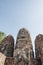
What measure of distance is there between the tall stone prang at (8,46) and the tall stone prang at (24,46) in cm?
102

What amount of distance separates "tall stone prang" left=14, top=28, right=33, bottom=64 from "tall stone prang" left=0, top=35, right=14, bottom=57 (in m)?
1.02

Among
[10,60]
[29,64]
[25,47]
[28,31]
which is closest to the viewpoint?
[10,60]

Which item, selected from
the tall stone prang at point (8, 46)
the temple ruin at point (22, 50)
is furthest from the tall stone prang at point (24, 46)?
the tall stone prang at point (8, 46)

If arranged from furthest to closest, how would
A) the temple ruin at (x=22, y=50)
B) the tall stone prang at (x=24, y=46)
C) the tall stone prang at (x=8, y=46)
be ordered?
1. the tall stone prang at (x=8, y=46)
2. the tall stone prang at (x=24, y=46)
3. the temple ruin at (x=22, y=50)

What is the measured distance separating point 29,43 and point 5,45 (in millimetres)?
2583

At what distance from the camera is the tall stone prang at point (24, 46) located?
48.2 feet

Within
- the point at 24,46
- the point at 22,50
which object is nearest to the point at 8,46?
the point at 24,46

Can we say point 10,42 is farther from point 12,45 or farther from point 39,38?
point 39,38

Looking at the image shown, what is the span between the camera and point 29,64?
1405 centimetres

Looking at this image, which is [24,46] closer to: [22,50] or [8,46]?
[22,50]

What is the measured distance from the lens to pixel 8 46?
57.4ft

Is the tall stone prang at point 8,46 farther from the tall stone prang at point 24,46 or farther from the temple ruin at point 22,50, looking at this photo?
the tall stone prang at point 24,46

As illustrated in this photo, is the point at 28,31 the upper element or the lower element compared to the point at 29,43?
upper

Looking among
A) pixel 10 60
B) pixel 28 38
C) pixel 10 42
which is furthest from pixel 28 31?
pixel 10 60
